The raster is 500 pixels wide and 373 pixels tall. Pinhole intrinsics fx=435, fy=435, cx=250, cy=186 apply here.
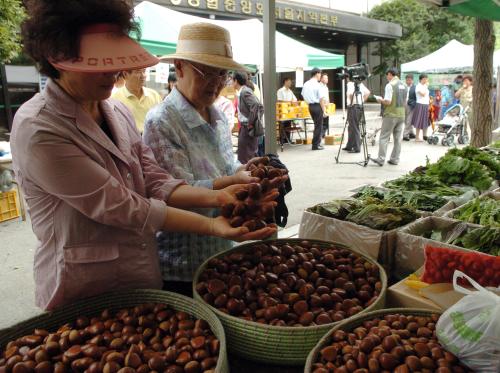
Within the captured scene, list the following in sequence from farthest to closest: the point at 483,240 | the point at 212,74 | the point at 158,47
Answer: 1. the point at 158,47
2. the point at 483,240
3. the point at 212,74

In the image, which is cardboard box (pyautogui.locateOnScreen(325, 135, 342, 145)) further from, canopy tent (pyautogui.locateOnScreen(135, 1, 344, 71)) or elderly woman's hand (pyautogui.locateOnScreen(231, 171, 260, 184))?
elderly woman's hand (pyautogui.locateOnScreen(231, 171, 260, 184))

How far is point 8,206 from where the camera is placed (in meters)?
5.63

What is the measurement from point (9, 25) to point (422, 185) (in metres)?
5.40

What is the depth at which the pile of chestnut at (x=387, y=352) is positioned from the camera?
1.16 meters

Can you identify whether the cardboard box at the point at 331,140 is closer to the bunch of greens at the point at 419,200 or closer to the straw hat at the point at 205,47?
the bunch of greens at the point at 419,200

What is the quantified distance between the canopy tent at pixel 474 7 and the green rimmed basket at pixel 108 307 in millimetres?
4145

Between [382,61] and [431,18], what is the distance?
4031 mm

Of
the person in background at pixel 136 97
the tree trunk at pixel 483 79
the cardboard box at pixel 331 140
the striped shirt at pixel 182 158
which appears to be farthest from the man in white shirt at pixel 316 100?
the striped shirt at pixel 182 158

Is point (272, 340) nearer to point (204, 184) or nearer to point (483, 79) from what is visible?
point (204, 184)

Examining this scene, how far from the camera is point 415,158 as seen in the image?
31.8 feet

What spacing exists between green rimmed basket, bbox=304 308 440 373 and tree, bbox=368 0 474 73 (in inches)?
1021

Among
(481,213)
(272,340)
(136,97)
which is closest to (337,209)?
(481,213)

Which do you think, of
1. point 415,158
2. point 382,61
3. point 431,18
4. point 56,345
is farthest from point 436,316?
point 431,18

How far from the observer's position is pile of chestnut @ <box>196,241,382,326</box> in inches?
55.8
